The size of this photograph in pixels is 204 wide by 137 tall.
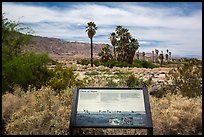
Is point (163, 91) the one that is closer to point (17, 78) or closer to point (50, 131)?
point (17, 78)

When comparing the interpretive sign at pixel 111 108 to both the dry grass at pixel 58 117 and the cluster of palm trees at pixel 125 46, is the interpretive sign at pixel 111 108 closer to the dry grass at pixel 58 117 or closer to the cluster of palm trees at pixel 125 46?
the dry grass at pixel 58 117

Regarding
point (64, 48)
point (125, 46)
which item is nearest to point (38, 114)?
point (125, 46)

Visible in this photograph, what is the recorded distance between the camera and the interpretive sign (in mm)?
5945

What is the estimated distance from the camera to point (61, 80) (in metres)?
11.4

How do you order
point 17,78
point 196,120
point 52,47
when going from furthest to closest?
point 52,47 → point 17,78 → point 196,120

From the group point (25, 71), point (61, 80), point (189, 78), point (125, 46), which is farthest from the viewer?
point (125, 46)

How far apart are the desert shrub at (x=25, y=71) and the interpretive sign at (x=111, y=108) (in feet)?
15.1

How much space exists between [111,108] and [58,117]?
160 centimetres

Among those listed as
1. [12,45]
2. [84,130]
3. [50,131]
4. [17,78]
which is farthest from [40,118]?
[12,45]

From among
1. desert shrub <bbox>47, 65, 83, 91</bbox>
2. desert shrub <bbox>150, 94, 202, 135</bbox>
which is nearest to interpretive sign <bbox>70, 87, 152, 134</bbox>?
desert shrub <bbox>150, 94, 202, 135</bbox>

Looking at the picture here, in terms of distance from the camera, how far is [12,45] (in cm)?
1160

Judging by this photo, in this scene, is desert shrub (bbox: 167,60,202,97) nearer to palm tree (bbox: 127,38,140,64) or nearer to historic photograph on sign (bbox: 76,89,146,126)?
historic photograph on sign (bbox: 76,89,146,126)

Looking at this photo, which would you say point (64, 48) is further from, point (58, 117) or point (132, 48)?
point (58, 117)

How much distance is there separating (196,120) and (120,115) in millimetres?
2164
